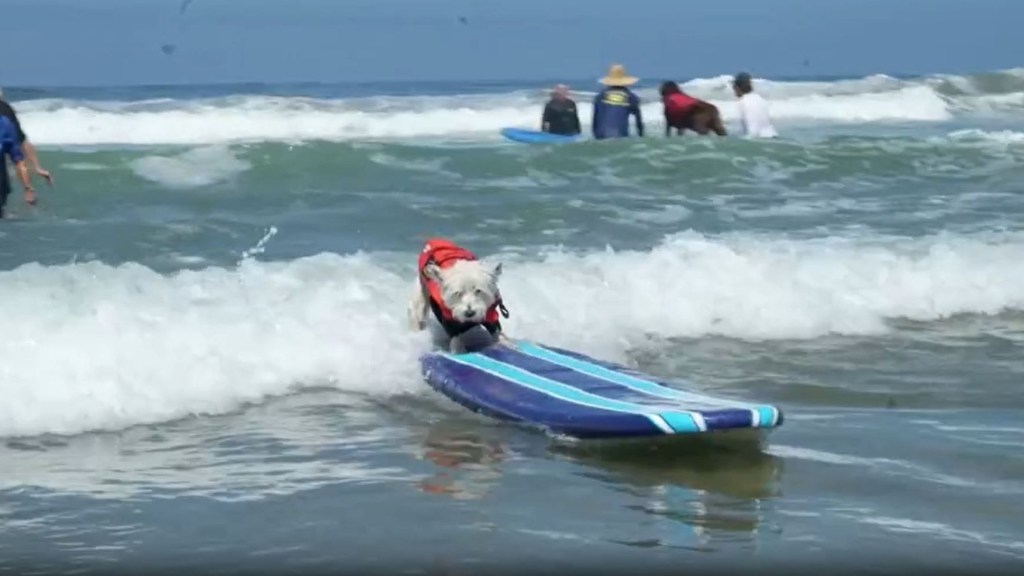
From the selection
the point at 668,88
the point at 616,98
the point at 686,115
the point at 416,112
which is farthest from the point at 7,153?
the point at 416,112

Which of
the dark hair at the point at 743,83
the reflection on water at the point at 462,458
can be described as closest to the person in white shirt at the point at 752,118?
the dark hair at the point at 743,83

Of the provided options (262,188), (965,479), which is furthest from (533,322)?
(262,188)

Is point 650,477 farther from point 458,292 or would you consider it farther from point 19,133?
point 19,133

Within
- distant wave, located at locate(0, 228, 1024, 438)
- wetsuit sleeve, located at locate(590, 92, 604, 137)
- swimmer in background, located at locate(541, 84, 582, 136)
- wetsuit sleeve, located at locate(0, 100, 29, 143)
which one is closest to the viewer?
distant wave, located at locate(0, 228, 1024, 438)

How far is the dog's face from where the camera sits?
7531mm

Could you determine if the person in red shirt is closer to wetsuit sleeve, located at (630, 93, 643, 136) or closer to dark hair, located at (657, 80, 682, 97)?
dark hair, located at (657, 80, 682, 97)

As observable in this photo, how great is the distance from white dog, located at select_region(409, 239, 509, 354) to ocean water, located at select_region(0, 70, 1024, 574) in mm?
345

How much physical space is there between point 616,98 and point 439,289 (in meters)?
12.5

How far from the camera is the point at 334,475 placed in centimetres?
610

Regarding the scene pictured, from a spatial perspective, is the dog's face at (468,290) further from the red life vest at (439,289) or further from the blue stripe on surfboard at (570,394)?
the blue stripe on surfboard at (570,394)

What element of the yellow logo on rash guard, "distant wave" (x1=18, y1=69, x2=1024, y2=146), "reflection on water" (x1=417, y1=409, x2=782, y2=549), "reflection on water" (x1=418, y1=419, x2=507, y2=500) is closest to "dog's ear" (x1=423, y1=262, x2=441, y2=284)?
"reflection on water" (x1=418, y1=419, x2=507, y2=500)

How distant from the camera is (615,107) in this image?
19750mm

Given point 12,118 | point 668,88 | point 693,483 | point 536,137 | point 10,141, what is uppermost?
point 668,88

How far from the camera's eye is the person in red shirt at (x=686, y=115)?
19719mm
